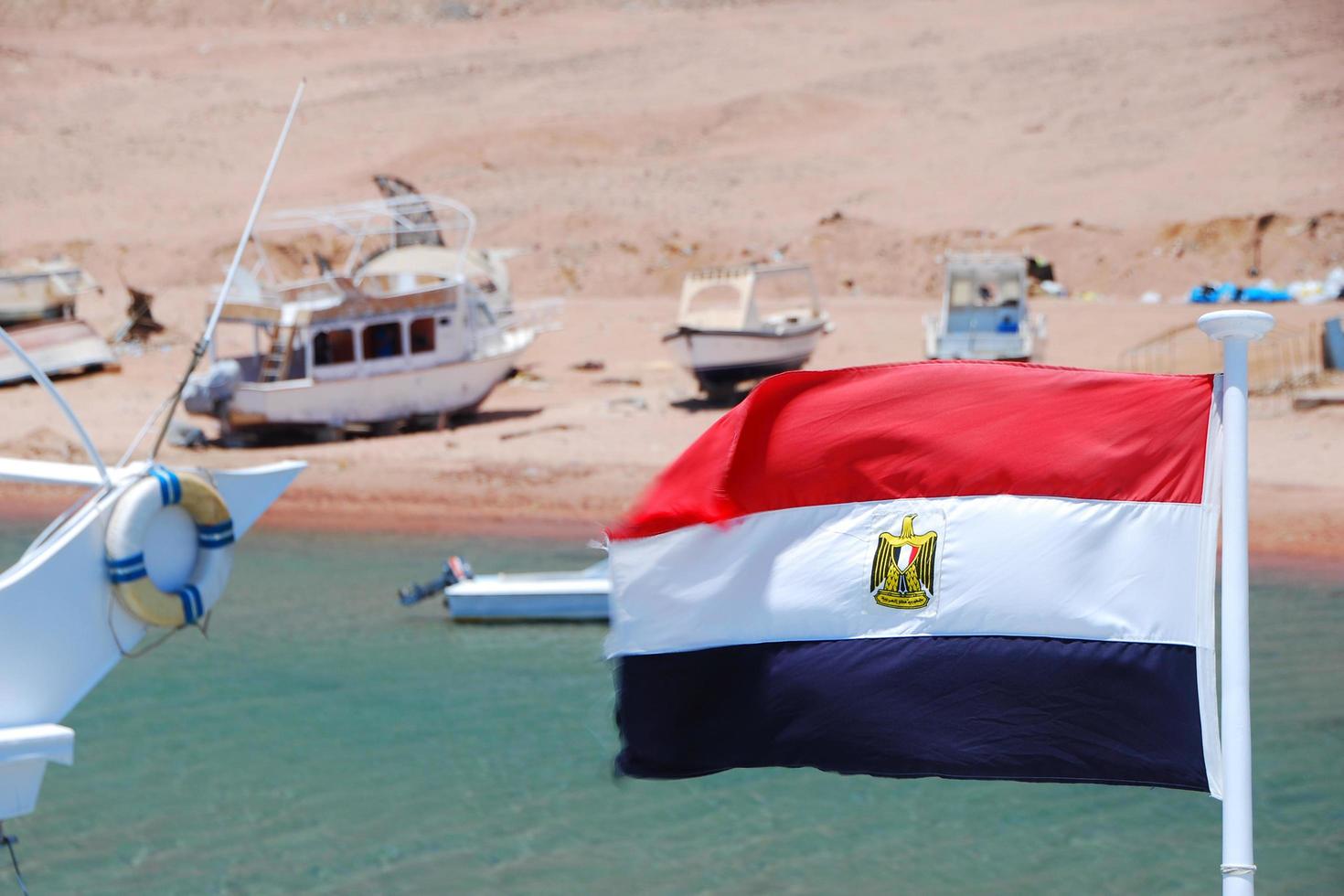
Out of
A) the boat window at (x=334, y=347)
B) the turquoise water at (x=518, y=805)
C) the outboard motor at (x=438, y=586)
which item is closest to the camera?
the turquoise water at (x=518, y=805)

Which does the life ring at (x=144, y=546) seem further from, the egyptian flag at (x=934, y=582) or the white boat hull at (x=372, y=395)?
the white boat hull at (x=372, y=395)

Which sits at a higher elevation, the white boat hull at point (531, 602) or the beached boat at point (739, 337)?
the beached boat at point (739, 337)

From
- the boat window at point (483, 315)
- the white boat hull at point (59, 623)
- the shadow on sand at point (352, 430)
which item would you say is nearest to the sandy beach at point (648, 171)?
the shadow on sand at point (352, 430)

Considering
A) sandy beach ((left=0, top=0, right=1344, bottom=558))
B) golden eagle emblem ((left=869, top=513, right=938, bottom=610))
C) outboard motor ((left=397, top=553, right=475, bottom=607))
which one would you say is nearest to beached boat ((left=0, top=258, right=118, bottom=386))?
sandy beach ((left=0, top=0, right=1344, bottom=558))

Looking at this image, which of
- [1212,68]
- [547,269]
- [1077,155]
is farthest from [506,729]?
[1212,68]

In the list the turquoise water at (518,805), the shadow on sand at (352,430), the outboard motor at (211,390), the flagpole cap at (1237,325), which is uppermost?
the flagpole cap at (1237,325)

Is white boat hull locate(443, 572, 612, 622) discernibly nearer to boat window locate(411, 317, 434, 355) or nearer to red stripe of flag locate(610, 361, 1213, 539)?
boat window locate(411, 317, 434, 355)
